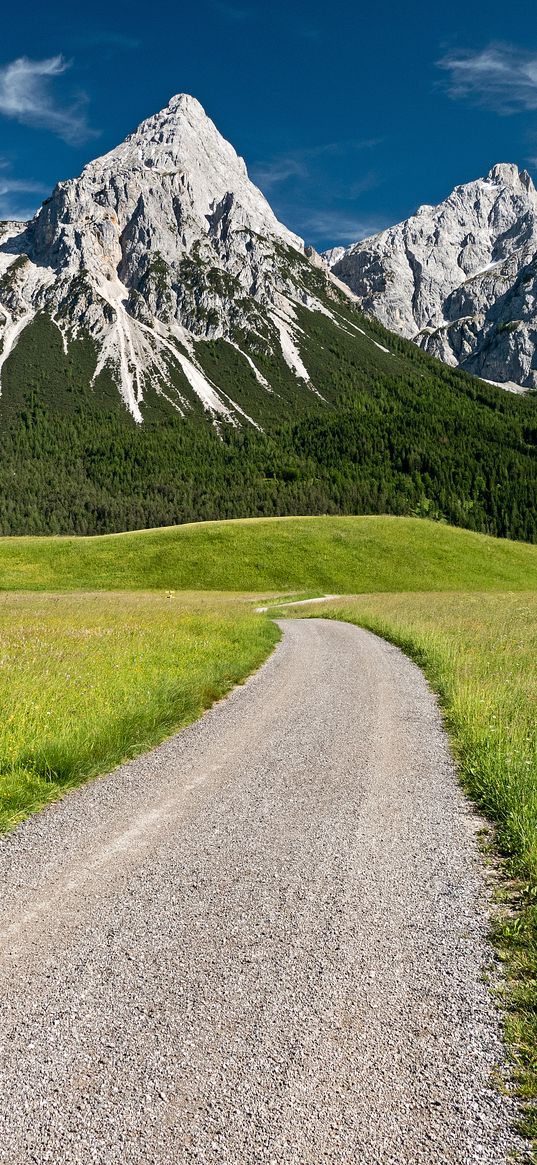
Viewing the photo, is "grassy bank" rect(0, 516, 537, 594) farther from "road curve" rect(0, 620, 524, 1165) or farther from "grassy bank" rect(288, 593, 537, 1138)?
"road curve" rect(0, 620, 524, 1165)

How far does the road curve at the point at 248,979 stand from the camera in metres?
3.34

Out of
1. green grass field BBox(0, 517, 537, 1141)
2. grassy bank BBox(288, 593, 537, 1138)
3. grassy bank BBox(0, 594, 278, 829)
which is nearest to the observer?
grassy bank BBox(288, 593, 537, 1138)

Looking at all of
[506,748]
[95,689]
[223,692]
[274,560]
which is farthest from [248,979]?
[274,560]

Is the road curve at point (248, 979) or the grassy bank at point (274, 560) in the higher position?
the grassy bank at point (274, 560)

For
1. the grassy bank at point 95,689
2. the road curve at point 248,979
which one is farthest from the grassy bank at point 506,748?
the grassy bank at point 95,689

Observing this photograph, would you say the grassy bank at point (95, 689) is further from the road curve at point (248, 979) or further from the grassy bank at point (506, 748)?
the grassy bank at point (506, 748)

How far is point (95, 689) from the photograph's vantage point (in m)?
14.0

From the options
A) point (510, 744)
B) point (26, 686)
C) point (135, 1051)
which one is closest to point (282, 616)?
point (26, 686)

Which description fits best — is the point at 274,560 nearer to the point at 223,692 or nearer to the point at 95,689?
the point at 223,692

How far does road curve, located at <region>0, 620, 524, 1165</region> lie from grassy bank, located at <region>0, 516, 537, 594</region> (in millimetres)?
67008

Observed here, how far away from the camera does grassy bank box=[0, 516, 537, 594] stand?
76.8m

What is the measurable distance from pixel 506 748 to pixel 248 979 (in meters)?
7.07

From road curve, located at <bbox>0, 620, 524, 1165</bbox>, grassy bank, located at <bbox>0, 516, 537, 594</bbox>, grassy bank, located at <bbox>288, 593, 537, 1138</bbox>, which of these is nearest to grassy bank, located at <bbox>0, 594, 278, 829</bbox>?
road curve, located at <bbox>0, 620, 524, 1165</bbox>

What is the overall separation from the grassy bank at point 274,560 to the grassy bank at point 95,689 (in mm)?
48812
